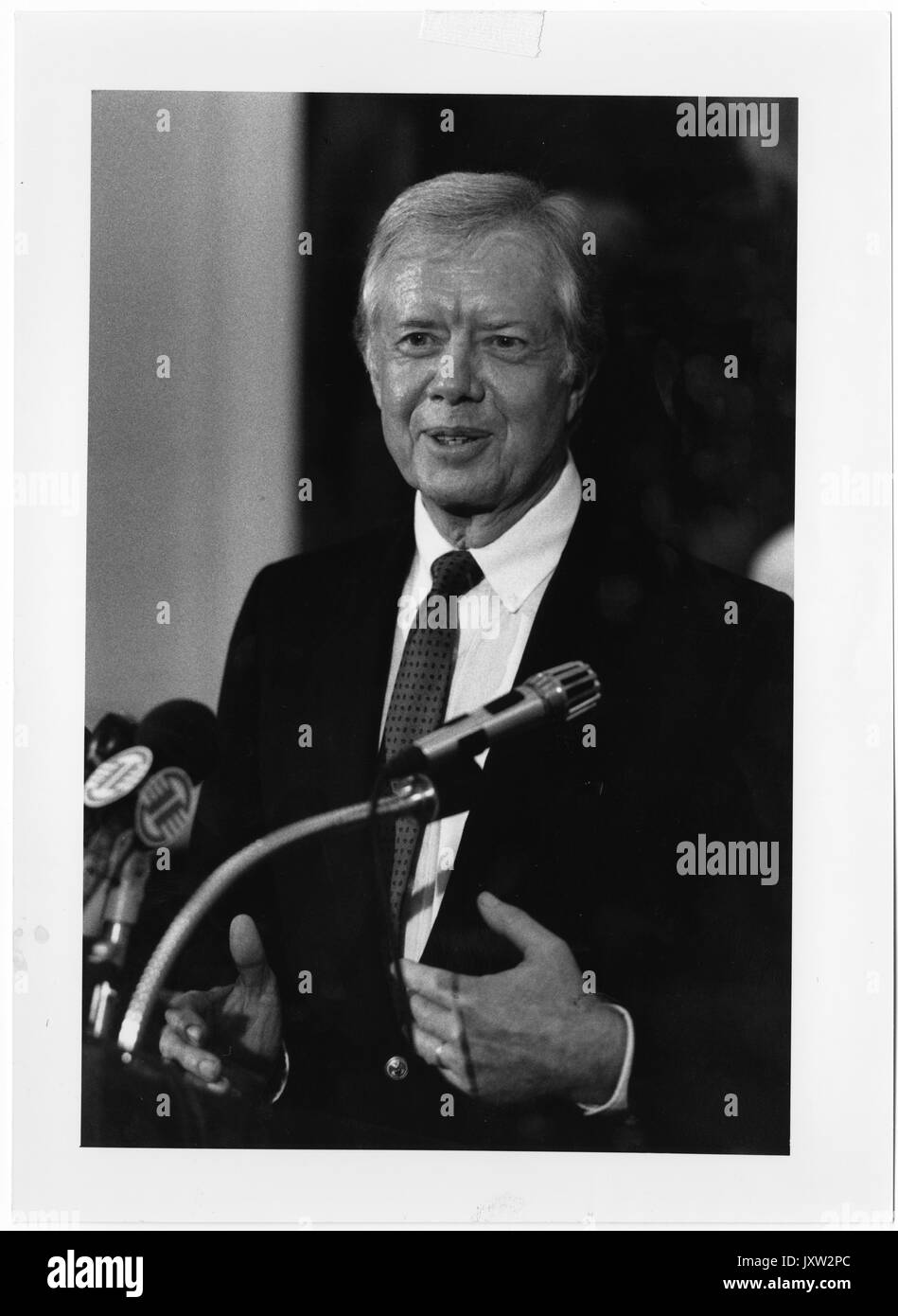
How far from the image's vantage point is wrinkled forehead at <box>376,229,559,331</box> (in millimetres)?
1168

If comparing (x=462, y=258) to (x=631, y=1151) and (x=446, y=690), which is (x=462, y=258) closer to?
(x=446, y=690)

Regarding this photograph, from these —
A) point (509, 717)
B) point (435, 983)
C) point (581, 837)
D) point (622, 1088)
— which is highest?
point (509, 717)

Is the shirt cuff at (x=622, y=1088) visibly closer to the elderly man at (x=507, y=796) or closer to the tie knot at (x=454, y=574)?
the elderly man at (x=507, y=796)

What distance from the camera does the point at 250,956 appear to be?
1.20 metres

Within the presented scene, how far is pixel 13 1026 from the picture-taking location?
1.23 m

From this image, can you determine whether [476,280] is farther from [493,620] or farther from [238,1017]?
[238,1017]

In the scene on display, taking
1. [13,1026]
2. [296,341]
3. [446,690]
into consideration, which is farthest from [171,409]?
[13,1026]

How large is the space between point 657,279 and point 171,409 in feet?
1.73

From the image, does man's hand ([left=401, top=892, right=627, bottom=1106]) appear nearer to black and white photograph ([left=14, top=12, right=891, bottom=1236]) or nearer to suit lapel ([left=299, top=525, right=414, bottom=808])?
black and white photograph ([left=14, top=12, right=891, bottom=1236])

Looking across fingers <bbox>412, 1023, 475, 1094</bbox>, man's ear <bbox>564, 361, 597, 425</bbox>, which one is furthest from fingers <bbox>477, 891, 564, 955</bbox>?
man's ear <bbox>564, 361, 597, 425</bbox>

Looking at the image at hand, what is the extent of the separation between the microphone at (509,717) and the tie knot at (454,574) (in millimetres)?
119

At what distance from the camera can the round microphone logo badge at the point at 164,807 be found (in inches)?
47.6

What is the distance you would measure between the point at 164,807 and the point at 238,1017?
0.76 feet

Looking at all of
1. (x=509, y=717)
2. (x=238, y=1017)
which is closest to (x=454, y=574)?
(x=509, y=717)
